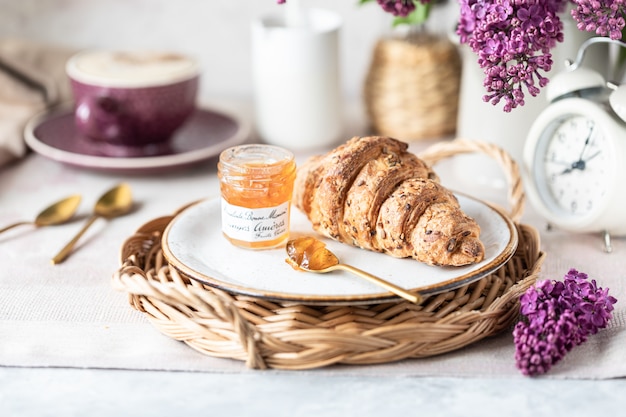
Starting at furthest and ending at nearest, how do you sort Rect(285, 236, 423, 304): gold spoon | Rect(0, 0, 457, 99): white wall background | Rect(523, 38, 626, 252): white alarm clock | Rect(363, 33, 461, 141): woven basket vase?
Rect(0, 0, 457, 99): white wall background, Rect(363, 33, 461, 141): woven basket vase, Rect(523, 38, 626, 252): white alarm clock, Rect(285, 236, 423, 304): gold spoon

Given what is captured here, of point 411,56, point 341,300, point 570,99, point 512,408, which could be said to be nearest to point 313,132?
point 411,56

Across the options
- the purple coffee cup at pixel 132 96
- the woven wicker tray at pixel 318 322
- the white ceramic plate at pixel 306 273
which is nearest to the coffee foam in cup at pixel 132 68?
the purple coffee cup at pixel 132 96

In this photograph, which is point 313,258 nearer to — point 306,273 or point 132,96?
point 306,273

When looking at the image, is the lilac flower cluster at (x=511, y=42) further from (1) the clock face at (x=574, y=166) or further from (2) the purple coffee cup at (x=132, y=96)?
(2) the purple coffee cup at (x=132, y=96)

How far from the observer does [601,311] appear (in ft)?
3.62

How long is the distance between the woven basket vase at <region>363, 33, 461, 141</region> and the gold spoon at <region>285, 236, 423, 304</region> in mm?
835

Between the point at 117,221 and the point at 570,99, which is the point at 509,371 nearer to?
the point at 570,99

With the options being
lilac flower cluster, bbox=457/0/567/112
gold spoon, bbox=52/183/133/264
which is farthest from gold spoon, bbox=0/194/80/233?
lilac flower cluster, bbox=457/0/567/112

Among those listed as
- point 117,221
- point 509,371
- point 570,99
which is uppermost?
point 570,99

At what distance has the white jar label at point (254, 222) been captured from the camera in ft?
4.04

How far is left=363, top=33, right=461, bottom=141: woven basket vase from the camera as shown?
76.6 inches

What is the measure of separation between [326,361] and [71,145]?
110cm

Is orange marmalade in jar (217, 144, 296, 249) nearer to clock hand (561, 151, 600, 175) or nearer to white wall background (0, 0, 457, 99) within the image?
clock hand (561, 151, 600, 175)

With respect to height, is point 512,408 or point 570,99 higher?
point 570,99
